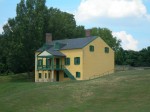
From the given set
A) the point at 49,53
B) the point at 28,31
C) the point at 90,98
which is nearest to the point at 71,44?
the point at 49,53

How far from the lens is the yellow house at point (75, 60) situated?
65250mm

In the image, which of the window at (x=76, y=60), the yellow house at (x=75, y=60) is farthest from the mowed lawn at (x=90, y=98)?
the window at (x=76, y=60)

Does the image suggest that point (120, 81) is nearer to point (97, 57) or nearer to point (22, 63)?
point (97, 57)

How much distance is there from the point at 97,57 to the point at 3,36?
24.8 m

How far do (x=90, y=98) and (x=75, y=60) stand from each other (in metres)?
28.2

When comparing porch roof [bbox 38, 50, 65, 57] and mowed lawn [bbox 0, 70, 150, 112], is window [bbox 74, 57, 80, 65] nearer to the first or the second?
porch roof [bbox 38, 50, 65, 57]

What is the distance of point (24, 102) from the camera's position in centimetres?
3869

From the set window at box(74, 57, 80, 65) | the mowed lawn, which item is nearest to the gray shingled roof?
window at box(74, 57, 80, 65)

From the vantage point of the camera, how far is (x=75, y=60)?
66.1 metres

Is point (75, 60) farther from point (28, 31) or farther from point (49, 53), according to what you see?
point (28, 31)

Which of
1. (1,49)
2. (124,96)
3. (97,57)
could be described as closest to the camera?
(124,96)

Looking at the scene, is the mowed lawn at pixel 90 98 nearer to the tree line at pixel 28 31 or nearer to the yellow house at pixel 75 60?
the yellow house at pixel 75 60

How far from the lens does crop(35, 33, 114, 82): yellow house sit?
214 feet

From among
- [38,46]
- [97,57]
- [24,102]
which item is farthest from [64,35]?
[24,102]
